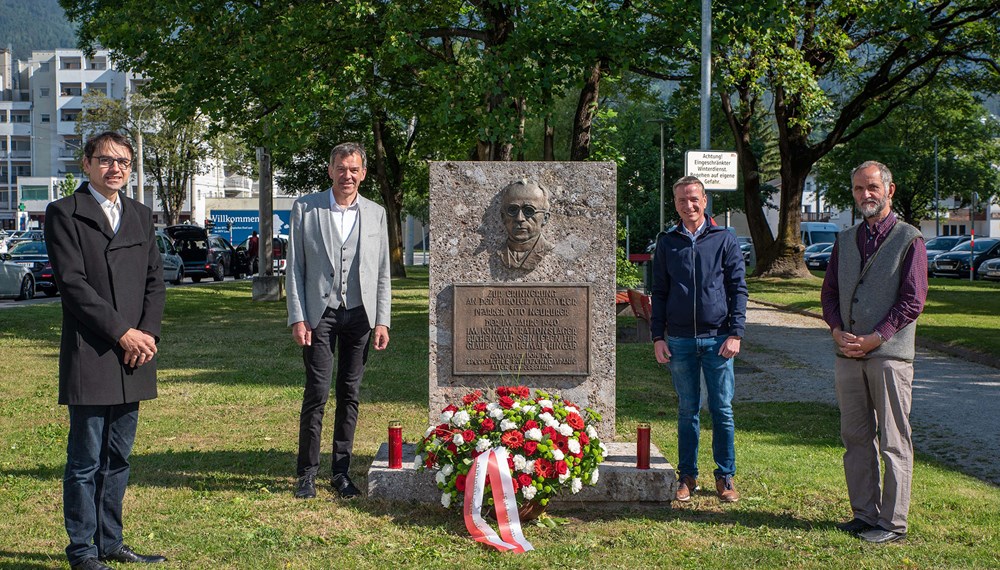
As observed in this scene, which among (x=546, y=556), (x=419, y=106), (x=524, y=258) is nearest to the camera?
(x=546, y=556)

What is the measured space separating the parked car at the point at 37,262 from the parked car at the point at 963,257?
34068 millimetres

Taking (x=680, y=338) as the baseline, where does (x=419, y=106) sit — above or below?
above

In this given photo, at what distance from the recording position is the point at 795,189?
37.2 m

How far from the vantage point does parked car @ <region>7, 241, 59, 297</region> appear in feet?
100

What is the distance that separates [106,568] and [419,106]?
20792 millimetres

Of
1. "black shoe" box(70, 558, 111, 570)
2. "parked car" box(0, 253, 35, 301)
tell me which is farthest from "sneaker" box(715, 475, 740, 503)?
"parked car" box(0, 253, 35, 301)

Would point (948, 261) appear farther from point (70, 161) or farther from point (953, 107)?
point (70, 161)

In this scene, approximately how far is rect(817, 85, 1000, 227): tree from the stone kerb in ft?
160

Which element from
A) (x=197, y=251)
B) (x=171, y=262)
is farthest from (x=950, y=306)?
(x=197, y=251)

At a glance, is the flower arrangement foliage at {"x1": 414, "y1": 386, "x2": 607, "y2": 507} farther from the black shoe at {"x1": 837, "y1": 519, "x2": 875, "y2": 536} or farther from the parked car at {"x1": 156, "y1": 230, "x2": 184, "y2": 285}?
the parked car at {"x1": 156, "y1": 230, "x2": 184, "y2": 285}

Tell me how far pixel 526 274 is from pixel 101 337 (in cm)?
303

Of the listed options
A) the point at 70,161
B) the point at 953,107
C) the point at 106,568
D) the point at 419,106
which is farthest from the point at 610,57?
the point at 70,161

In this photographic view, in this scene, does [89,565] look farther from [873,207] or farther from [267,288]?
[267,288]

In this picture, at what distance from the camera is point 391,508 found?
6645mm
